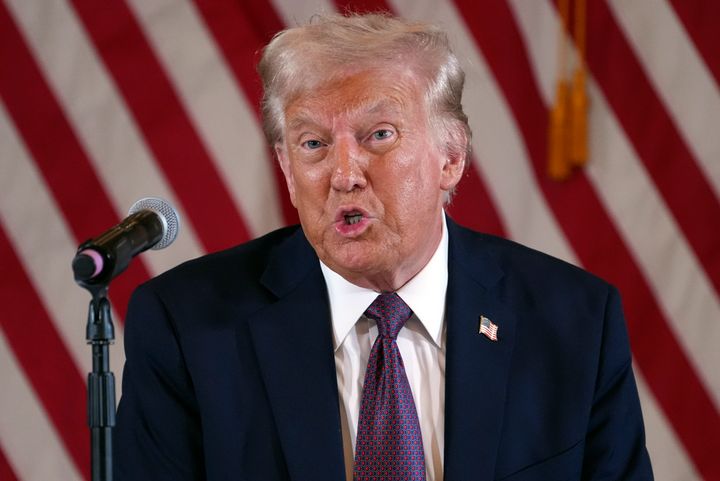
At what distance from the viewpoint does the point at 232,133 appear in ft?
10.6

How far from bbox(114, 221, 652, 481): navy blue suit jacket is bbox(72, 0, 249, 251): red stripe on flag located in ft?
3.17

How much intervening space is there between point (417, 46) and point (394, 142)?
0.63 ft

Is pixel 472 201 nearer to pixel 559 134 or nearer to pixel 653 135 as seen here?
pixel 559 134

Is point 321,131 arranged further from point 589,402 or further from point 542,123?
point 542,123

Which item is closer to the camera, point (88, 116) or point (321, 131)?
point (321, 131)

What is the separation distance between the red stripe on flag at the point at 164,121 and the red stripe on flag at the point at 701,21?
1.38 metres

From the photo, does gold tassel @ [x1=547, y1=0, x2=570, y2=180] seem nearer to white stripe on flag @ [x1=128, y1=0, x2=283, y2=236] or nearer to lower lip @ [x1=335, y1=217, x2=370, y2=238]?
white stripe on flag @ [x1=128, y1=0, x2=283, y2=236]

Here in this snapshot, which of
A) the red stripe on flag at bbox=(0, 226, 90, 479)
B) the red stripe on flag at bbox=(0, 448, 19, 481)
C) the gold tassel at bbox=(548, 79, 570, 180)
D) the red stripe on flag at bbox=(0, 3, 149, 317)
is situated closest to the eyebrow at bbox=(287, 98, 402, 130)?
the gold tassel at bbox=(548, 79, 570, 180)

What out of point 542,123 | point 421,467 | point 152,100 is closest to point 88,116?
point 152,100

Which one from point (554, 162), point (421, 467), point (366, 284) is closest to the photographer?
point (421, 467)

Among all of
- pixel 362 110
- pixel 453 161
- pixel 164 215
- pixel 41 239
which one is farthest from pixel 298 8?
pixel 164 215

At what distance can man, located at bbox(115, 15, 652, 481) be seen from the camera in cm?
200

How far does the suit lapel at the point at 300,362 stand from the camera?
1.99 metres

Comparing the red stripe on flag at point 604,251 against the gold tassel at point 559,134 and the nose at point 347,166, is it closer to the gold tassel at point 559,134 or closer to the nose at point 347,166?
the gold tassel at point 559,134
